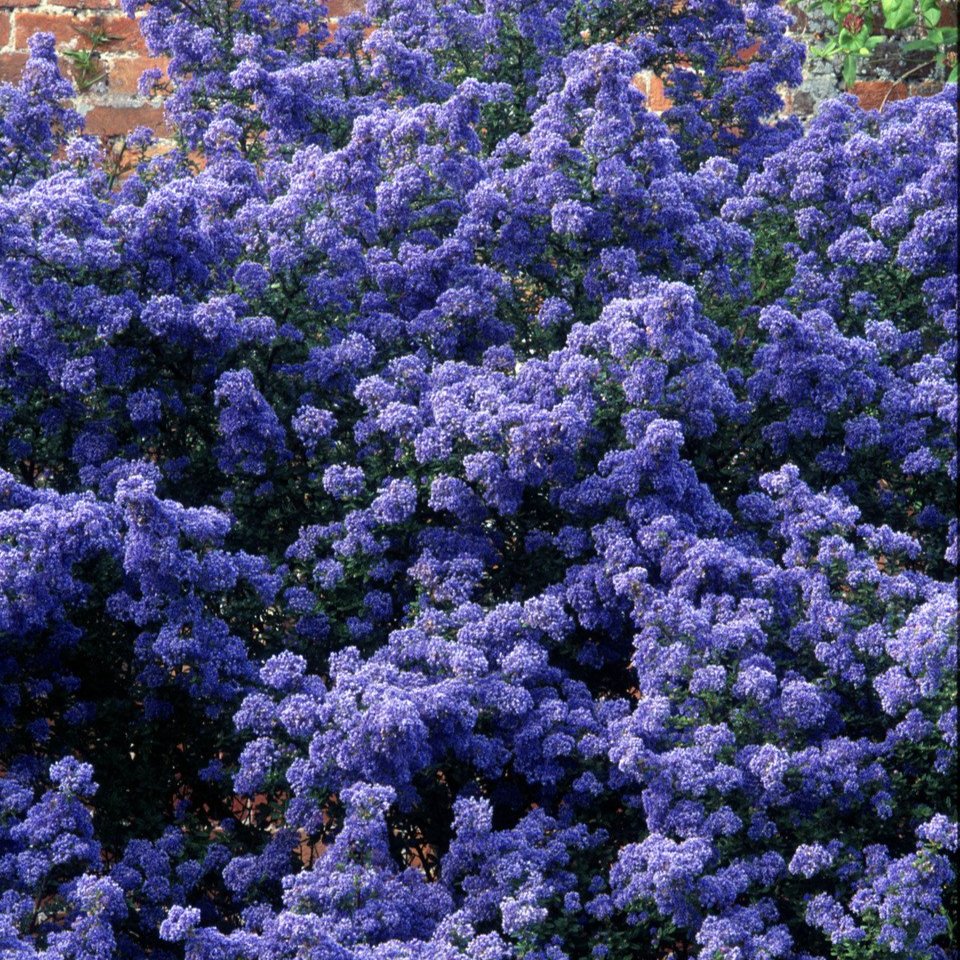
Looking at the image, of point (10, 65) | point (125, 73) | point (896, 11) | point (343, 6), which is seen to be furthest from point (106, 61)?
point (896, 11)

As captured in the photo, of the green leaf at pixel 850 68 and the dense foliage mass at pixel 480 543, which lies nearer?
the dense foliage mass at pixel 480 543

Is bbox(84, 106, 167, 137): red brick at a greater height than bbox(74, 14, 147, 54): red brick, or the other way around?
bbox(74, 14, 147, 54): red brick

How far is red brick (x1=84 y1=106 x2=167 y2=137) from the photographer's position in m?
5.20

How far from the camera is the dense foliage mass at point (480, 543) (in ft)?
7.59

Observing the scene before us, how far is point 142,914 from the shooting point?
2471 millimetres

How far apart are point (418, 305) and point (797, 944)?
56.8 inches

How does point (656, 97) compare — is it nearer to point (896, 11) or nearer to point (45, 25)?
point (896, 11)

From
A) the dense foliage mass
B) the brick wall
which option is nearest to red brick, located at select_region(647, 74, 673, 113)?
the brick wall

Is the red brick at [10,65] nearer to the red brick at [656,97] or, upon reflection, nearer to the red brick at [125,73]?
the red brick at [125,73]

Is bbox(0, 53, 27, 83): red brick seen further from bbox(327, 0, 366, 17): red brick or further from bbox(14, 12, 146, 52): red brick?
bbox(327, 0, 366, 17): red brick

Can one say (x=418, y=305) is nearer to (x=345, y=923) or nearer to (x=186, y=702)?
(x=186, y=702)

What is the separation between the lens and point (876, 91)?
5.25 m

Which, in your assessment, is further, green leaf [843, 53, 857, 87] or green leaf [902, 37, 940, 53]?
green leaf [902, 37, 940, 53]

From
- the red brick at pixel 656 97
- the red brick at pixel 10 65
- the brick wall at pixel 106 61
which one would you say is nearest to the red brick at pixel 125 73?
the brick wall at pixel 106 61
